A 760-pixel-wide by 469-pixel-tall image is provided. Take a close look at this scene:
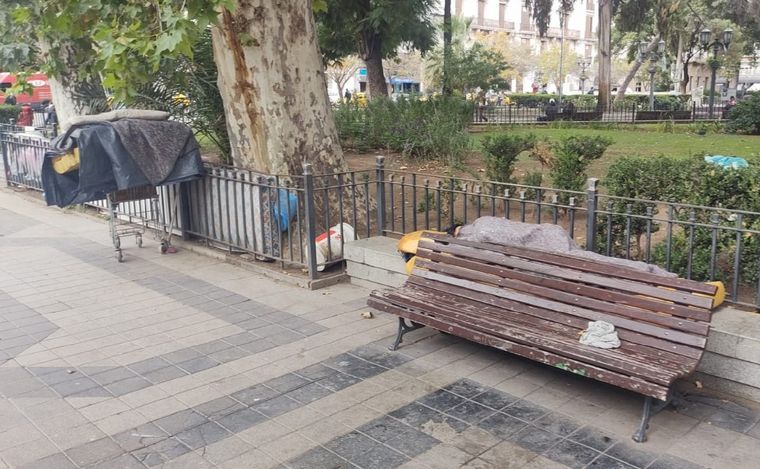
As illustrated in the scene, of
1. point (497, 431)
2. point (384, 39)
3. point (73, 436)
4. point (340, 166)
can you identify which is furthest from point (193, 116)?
point (384, 39)

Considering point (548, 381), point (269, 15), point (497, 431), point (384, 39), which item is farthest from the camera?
point (384, 39)

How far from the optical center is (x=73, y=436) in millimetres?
3896

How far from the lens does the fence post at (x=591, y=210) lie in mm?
5191

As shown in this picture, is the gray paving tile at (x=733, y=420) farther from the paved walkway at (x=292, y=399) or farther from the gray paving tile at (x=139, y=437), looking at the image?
the gray paving tile at (x=139, y=437)

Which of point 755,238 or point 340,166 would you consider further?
point 340,166

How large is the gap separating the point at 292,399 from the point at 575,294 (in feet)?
6.48

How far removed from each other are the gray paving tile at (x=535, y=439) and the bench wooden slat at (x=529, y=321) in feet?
2.05

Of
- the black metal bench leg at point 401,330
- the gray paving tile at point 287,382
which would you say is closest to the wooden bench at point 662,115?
the black metal bench leg at point 401,330

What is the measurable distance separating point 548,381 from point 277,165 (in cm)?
441

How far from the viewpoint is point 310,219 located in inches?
260

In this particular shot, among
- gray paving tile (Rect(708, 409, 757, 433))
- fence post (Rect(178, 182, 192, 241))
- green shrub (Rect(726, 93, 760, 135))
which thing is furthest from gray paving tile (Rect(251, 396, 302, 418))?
green shrub (Rect(726, 93, 760, 135))

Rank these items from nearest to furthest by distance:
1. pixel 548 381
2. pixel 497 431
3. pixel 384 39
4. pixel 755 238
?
pixel 497 431, pixel 548 381, pixel 755 238, pixel 384 39

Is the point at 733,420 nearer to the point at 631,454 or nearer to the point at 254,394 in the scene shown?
the point at 631,454

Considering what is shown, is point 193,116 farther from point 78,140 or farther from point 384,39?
point 384,39
